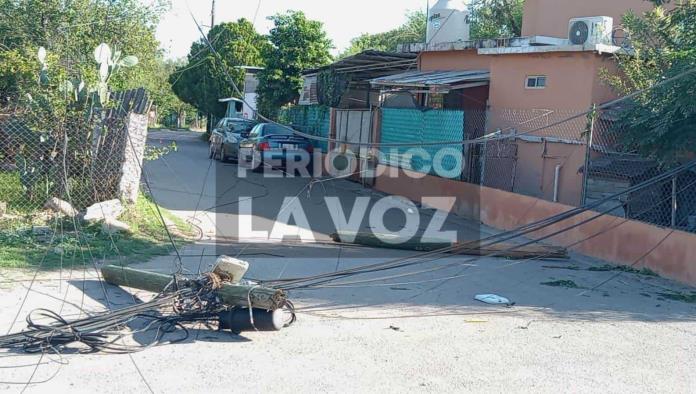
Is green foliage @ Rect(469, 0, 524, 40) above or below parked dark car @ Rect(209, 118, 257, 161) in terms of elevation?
above

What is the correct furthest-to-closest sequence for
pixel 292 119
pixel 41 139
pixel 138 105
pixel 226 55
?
pixel 226 55
pixel 292 119
pixel 138 105
pixel 41 139

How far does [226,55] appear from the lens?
3800cm

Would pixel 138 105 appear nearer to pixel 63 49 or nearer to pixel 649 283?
pixel 63 49

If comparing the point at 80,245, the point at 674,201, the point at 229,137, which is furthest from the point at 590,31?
the point at 229,137

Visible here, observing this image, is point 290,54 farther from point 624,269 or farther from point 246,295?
point 246,295

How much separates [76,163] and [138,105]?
63.4 inches

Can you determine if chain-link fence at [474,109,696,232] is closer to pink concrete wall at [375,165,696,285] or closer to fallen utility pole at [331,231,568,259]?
pink concrete wall at [375,165,696,285]

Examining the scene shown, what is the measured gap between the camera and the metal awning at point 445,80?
15953 mm

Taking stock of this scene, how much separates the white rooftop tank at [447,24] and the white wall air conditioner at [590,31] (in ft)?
19.6

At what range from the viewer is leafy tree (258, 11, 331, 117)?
29422 millimetres

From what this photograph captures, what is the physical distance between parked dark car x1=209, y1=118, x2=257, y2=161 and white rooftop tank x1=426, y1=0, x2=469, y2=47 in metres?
7.53

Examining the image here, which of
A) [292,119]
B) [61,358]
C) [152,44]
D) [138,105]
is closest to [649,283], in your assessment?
[61,358]

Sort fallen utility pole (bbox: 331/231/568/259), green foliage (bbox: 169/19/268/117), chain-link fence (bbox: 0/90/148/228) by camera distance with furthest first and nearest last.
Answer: green foliage (bbox: 169/19/268/117)
chain-link fence (bbox: 0/90/148/228)
fallen utility pole (bbox: 331/231/568/259)

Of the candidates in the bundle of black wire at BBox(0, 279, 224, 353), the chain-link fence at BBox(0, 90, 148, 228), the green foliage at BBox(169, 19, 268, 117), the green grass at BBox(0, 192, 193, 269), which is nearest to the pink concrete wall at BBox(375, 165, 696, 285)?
the green grass at BBox(0, 192, 193, 269)
